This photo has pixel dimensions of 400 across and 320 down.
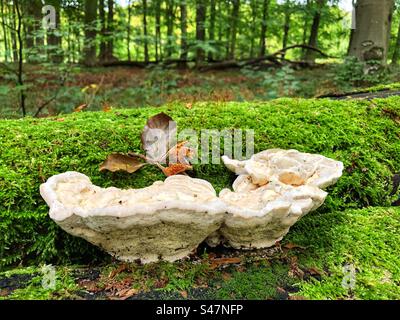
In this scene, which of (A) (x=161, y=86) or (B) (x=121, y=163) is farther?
(A) (x=161, y=86)

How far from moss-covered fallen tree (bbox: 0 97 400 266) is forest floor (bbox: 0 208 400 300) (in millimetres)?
300

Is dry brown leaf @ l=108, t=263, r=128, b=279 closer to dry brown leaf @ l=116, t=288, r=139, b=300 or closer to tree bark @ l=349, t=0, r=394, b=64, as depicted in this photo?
dry brown leaf @ l=116, t=288, r=139, b=300

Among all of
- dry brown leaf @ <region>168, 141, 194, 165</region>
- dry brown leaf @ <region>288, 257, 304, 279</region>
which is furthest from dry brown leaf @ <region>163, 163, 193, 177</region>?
dry brown leaf @ <region>288, 257, 304, 279</region>

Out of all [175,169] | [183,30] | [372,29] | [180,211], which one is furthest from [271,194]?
[183,30]

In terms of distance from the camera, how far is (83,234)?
6.13 ft

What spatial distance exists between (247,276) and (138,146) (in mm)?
1278

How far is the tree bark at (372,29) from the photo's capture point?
8.19 meters

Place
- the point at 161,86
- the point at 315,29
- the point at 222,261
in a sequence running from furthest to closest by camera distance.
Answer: the point at 315,29 < the point at 161,86 < the point at 222,261

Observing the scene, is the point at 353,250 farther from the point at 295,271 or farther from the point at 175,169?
the point at 175,169

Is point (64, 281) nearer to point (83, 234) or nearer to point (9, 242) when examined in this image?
point (83, 234)

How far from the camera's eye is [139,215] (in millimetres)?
1651
